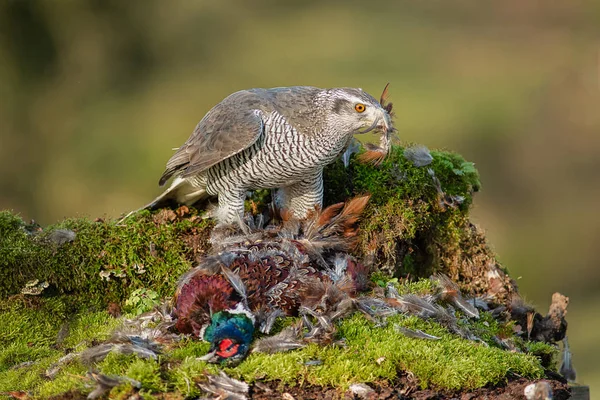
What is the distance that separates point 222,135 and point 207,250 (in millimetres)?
760

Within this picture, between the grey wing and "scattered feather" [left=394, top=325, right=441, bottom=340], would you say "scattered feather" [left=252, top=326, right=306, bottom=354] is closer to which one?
"scattered feather" [left=394, top=325, right=441, bottom=340]

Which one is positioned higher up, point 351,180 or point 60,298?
point 351,180

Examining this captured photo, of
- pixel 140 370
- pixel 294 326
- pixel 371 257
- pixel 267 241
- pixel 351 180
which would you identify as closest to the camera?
pixel 140 370

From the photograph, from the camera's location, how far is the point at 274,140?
13.3 ft

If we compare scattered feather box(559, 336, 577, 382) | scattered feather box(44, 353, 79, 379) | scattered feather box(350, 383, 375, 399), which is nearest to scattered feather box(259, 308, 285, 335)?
scattered feather box(350, 383, 375, 399)

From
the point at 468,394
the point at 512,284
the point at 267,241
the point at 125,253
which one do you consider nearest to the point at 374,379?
the point at 468,394

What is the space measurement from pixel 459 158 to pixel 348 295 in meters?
1.94

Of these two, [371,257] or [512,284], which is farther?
[512,284]

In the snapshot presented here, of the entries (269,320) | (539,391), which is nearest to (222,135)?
(269,320)

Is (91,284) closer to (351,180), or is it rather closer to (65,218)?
(65,218)

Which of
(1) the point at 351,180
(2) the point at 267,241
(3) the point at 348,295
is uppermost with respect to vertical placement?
(1) the point at 351,180

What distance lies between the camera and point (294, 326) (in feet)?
10.4

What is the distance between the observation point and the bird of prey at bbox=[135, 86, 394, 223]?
3.89 meters

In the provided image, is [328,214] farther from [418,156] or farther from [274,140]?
[418,156]
